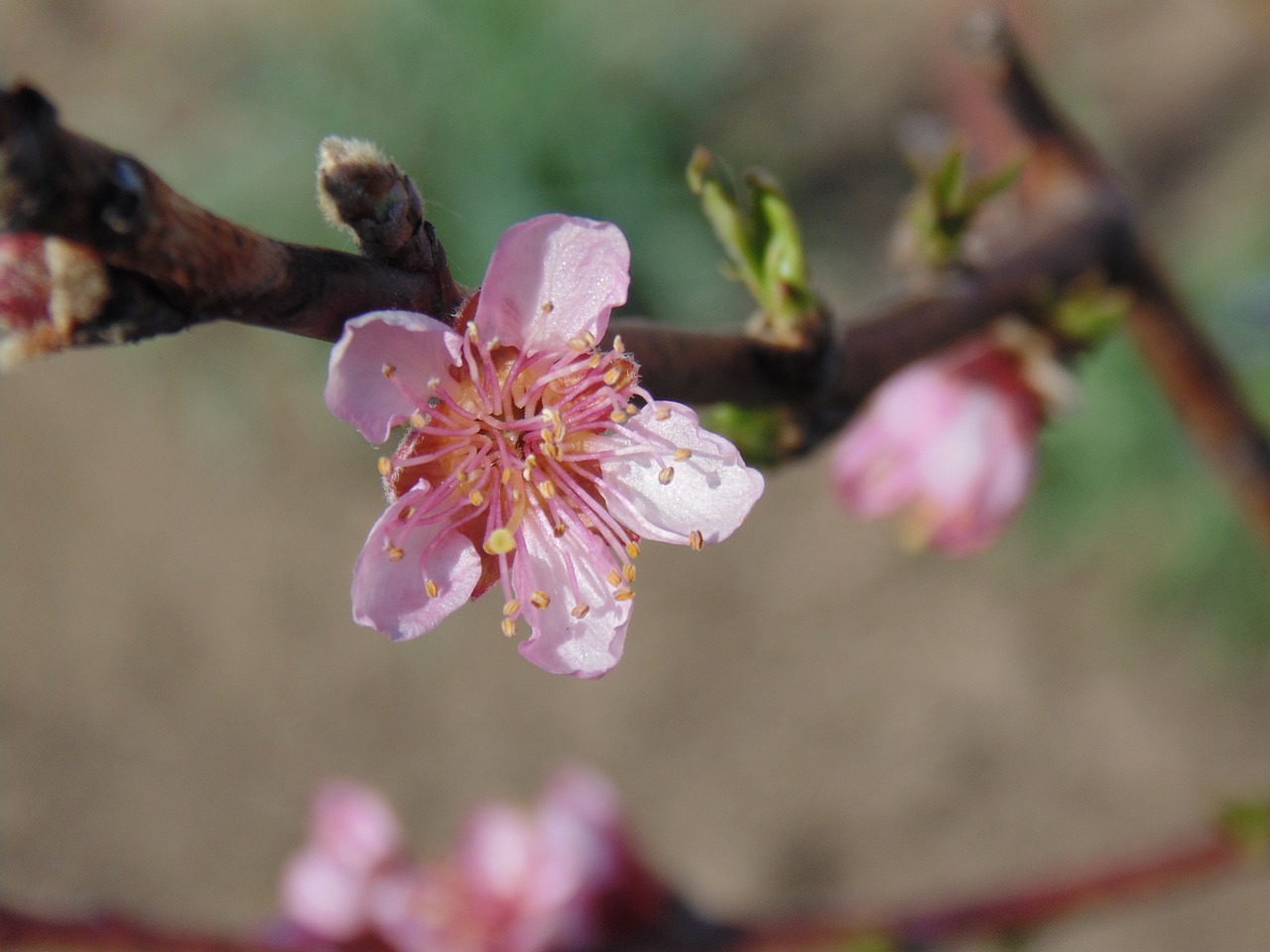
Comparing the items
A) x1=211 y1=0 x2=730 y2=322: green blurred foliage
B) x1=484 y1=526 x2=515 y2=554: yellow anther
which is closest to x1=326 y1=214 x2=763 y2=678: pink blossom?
x1=484 y1=526 x2=515 y2=554: yellow anther

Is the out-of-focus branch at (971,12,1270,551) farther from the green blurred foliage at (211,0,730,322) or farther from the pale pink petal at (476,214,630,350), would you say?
the green blurred foliage at (211,0,730,322)

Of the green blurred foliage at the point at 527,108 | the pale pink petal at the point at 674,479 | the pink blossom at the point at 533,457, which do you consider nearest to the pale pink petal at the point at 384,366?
the pink blossom at the point at 533,457

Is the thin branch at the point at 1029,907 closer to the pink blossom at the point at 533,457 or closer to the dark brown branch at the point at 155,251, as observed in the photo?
the pink blossom at the point at 533,457

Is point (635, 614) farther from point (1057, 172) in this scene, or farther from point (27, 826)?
point (1057, 172)

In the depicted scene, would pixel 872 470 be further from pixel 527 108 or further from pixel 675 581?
pixel 527 108

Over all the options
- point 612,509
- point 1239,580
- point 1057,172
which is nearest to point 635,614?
point 1239,580
